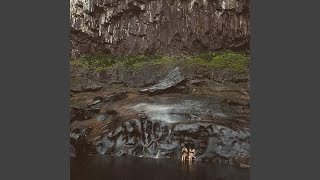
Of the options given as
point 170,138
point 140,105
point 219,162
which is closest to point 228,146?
point 219,162

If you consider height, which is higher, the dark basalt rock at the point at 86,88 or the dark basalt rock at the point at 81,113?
the dark basalt rock at the point at 86,88

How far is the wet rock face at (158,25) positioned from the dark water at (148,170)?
2.39 m

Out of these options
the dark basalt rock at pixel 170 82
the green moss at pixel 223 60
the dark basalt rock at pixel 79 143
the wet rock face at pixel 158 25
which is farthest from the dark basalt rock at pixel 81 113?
the green moss at pixel 223 60

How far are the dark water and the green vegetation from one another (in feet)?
6.72

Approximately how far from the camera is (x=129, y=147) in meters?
11.6

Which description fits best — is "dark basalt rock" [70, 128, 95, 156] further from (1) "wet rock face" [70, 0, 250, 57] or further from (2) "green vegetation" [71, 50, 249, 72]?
(1) "wet rock face" [70, 0, 250, 57]

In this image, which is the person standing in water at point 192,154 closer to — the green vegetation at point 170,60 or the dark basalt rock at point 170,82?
the dark basalt rock at point 170,82

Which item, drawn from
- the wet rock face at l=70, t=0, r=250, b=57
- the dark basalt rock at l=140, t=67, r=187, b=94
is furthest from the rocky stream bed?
the wet rock face at l=70, t=0, r=250, b=57

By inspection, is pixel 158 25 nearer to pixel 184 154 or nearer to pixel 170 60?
pixel 170 60

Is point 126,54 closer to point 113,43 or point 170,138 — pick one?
point 113,43

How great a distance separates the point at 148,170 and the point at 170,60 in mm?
2388

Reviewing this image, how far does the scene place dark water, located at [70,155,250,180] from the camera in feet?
35.4

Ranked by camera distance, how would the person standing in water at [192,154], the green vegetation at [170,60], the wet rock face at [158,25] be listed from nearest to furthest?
1. the person standing in water at [192,154]
2. the green vegetation at [170,60]
3. the wet rock face at [158,25]

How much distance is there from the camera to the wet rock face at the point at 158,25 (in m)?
11.5
